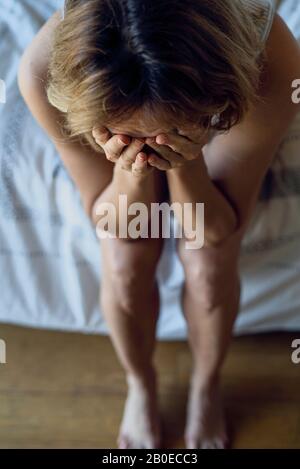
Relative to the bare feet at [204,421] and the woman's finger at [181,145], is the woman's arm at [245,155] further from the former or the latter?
the bare feet at [204,421]

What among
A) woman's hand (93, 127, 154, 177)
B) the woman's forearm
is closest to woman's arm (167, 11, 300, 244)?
the woman's forearm

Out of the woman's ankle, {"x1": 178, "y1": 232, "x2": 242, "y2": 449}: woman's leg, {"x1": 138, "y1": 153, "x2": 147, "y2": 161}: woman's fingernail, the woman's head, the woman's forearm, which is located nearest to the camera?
the woman's head

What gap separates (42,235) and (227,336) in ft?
1.22

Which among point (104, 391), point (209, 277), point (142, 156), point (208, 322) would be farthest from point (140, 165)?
point (104, 391)

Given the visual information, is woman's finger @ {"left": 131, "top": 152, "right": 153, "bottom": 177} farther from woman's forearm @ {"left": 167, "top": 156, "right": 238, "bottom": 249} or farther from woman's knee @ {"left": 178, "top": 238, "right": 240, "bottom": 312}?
woman's knee @ {"left": 178, "top": 238, "right": 240, "bottom": 312}

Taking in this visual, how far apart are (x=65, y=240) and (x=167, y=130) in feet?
1.40

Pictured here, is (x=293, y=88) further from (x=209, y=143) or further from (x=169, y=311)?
(x=169, y=311)

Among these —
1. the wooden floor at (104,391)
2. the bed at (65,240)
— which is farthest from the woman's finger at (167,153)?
the wooden floor at (104,391)

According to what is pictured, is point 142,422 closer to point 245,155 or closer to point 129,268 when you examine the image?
point 129,268

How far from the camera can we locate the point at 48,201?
0.97 meters

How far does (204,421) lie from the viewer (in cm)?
107

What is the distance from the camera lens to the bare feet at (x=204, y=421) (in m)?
1.07

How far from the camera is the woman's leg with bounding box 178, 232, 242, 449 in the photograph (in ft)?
2.99

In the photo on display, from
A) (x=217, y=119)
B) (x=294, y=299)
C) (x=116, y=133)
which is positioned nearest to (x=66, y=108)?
(x=116, y=133)
